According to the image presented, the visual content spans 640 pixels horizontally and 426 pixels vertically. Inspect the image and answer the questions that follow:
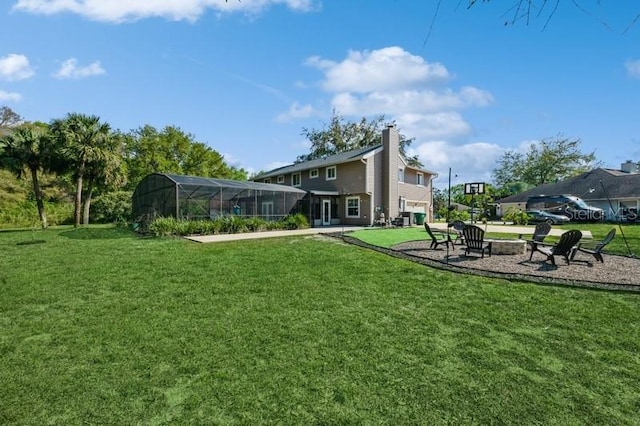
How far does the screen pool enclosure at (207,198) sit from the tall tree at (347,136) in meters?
19.1

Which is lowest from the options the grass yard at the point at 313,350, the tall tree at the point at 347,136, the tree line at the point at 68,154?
the grass yard at the point at 313,350

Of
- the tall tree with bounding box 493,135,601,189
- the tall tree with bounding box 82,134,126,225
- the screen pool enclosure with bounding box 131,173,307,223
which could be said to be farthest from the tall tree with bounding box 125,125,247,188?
the tall tree with bounding box 493,135,601,189

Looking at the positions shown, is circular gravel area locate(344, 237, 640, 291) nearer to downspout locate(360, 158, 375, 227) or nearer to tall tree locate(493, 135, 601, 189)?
downspout locate(360, 158, 375, 227)

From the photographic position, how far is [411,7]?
94.4 inches

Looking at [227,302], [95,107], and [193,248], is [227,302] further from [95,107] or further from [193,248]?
[95,107]

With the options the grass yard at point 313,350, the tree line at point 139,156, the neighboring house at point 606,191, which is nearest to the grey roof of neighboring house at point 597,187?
the neighboring house at point 606,191

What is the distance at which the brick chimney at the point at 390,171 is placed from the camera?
22.8 m

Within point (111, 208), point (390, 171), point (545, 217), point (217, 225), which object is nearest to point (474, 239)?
point (217, 225)

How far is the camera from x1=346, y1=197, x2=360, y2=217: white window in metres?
22.9

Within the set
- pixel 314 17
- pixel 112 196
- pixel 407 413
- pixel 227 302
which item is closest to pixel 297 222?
pixel 227 302

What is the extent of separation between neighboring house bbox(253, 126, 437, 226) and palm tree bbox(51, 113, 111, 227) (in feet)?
46.0

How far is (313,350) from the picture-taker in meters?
3.60

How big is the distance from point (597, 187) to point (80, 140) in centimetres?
4307

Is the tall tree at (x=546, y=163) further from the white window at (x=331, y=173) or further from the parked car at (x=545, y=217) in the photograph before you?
the white window at (x=331, y=173)
